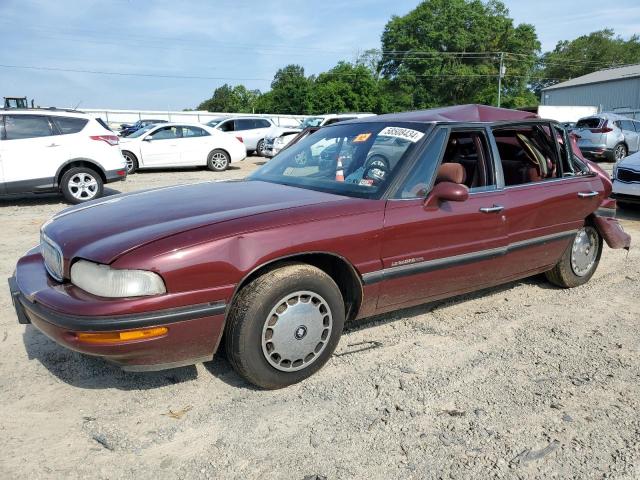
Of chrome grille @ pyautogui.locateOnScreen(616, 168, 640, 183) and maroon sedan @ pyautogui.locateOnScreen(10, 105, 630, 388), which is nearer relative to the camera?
maroon sedan @ pyautogui.locateOnScreen(10, 105, 630, 388)

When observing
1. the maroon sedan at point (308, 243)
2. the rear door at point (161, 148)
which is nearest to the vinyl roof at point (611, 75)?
the rear door at point (161, 148)

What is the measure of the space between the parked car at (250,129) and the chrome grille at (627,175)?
14.0 m

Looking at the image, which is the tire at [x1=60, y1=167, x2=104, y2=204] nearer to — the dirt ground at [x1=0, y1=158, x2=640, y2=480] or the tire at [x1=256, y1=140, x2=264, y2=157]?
the dirt ground at [x1=0, y1=158, x2=640, y2=480]

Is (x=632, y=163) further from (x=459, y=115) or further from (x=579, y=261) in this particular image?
(x=459, y=115)

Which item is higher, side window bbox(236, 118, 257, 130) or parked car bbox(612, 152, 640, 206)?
side window bbox(236, 118, 257, 130)

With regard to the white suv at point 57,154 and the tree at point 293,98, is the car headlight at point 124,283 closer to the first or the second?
the white suv at point 57,154

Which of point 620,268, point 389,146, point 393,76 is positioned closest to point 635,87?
point 393,76

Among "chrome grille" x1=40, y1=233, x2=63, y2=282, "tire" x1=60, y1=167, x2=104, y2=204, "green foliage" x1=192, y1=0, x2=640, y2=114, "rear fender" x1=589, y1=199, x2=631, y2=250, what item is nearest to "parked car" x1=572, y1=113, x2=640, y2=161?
"rear fender" x1=589, y1=199, x2=631, y2=250

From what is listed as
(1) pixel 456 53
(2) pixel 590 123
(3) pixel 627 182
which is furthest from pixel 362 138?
(1) pixel 456 53

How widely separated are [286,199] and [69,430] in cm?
170

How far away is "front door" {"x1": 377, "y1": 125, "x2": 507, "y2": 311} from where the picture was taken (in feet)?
10.6

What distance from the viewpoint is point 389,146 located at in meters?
3.55

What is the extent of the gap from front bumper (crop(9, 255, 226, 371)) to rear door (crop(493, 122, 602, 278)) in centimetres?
236

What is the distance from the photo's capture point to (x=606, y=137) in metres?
16.2
